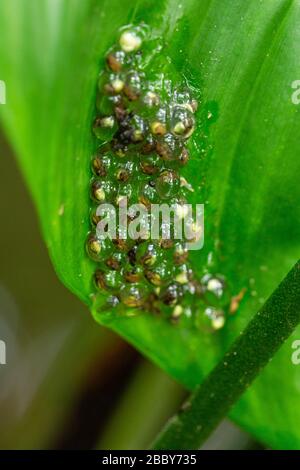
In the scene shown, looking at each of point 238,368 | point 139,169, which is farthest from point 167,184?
point 238,368

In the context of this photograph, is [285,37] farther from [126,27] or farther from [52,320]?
[52,320]

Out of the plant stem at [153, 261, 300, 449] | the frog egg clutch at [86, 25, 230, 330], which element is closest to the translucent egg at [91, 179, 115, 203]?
the frog egg clutch at [86, 25, 230, 330]

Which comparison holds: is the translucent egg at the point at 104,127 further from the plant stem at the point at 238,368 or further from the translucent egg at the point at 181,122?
the plant stem at the point at 238,368

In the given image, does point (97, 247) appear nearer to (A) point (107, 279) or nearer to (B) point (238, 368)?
(A) point (107, 279)

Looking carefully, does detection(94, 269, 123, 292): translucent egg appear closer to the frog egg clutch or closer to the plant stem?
the frog egg clutch

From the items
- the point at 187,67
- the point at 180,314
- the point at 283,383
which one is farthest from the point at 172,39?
the point at 283,383

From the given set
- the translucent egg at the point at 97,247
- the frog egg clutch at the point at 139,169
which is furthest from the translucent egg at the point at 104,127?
the translucent egg at the point at 97,247

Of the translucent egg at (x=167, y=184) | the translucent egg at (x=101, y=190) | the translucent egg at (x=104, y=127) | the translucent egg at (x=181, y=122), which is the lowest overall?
the translucent egg at (x=101, y=190)
